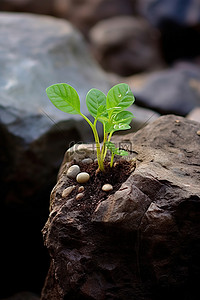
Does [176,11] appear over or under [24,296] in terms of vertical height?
over

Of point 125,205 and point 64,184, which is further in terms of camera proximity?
point 64,184

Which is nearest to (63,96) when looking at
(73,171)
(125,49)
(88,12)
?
(73,171)

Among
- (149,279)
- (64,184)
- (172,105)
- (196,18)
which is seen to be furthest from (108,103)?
(196,18)

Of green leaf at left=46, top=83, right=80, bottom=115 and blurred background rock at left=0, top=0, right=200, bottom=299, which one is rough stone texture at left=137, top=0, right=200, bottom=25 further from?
green leaf at left=46, top=83, right=80, bottom=115

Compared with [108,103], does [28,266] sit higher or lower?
lower

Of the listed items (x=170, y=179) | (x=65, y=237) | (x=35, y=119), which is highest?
(x=170, y=179)

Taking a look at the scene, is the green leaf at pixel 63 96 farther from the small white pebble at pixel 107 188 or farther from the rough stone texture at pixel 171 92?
the rough stone texture at pixel 171 92

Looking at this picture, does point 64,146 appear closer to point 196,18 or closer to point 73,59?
point 73,59

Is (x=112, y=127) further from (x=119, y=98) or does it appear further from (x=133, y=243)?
(x=133, y=243)

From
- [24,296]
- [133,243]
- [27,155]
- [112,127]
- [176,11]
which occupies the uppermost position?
[112,127]
